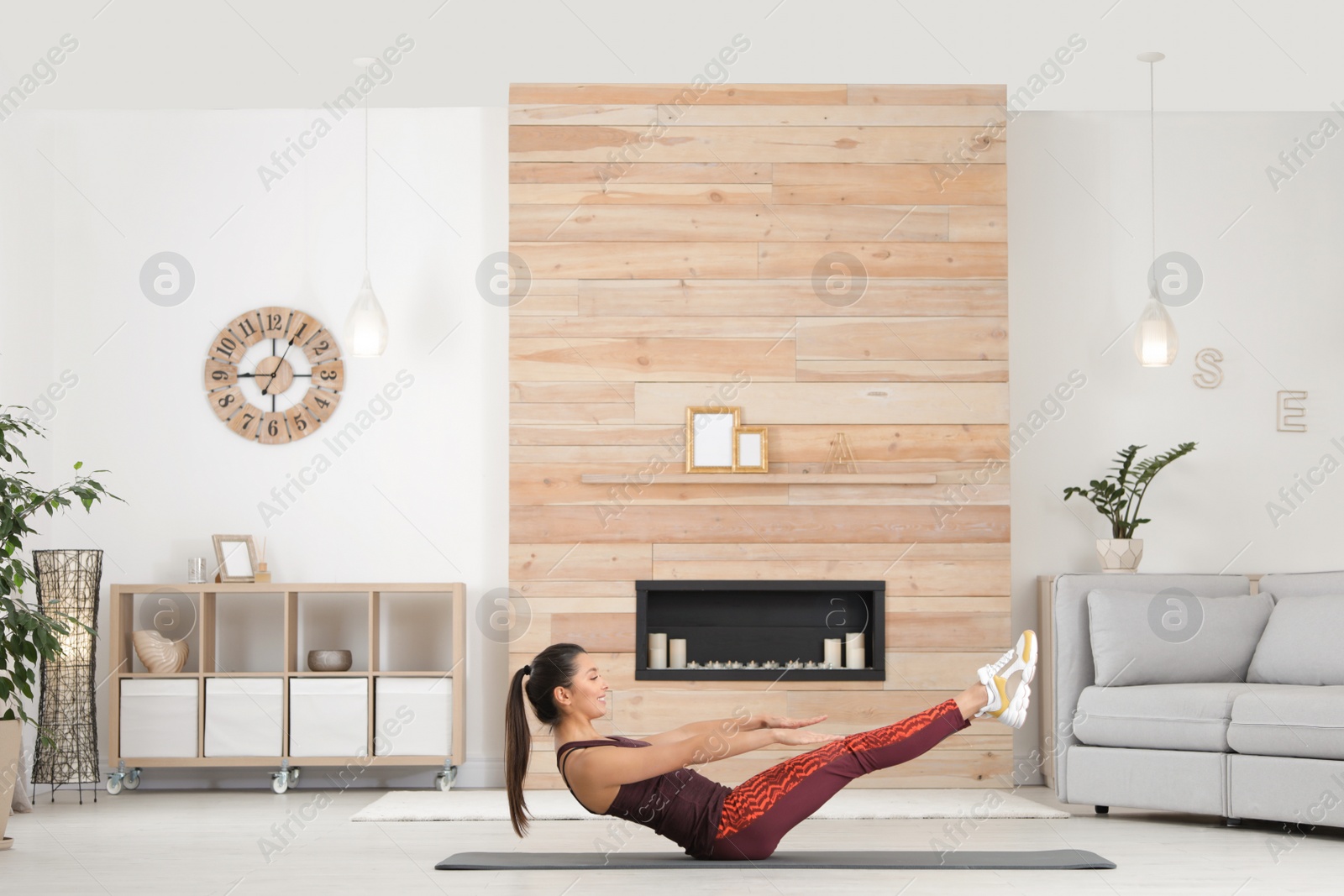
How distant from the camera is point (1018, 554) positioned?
5.50m

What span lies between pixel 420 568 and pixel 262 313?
134 centimetres

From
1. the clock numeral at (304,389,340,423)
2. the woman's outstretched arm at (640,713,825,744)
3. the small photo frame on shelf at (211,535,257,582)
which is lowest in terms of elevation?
A: the woman's outstretched arm at (640,713,825,744)

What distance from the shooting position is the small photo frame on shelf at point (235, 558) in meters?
5.24

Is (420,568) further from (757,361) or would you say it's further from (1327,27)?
(1327,27)

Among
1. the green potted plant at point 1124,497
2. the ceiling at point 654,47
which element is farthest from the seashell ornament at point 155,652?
the green potted plant at point 1124,497

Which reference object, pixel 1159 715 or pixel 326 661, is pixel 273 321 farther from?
pixel 1159 715

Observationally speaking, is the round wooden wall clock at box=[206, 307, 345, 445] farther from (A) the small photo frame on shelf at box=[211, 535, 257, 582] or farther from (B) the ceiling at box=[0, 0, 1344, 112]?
(B) the ceiling at box=[0, 0, 1344, 112]

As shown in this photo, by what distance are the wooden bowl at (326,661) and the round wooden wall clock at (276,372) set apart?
0.98 metres

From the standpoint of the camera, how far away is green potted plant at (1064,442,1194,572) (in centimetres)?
520

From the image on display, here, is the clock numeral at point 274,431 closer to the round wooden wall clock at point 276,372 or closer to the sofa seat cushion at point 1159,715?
the round wooden wall clock at point 276,372

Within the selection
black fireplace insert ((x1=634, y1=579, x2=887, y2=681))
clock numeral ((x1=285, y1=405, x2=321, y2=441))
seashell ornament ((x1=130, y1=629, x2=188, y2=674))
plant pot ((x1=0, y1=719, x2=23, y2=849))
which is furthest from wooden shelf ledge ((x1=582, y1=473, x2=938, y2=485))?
plant pot ((x1=0, y1=719, x2=23, y2=849))

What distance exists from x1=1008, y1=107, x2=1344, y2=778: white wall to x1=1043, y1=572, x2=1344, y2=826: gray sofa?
2.55 feet

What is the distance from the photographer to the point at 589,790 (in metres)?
3.13

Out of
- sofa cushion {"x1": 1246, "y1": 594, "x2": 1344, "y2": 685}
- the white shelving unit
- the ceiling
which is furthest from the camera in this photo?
the white shelving unit
